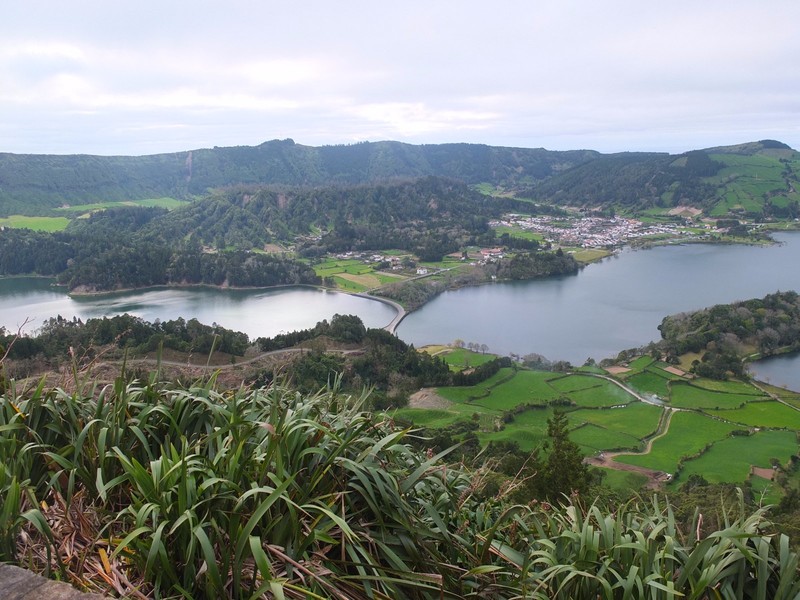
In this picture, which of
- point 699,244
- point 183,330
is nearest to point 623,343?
point 183,330

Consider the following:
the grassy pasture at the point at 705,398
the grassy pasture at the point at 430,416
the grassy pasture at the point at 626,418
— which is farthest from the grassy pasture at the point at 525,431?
the grassy pasture at the point at 705,398

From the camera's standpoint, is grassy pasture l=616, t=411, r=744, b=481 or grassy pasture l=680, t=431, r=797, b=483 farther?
grassy pasture l=616, t=411, r=744, b=481

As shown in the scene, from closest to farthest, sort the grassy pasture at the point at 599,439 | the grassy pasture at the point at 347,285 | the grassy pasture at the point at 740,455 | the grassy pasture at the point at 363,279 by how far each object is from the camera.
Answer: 1. the grassy pasture at the point at 740,455
2. the grassy pasture at the point at 599,439
3. the grassy pasture at the point at 347,285
4. the grassy pasture at the point at 363,279

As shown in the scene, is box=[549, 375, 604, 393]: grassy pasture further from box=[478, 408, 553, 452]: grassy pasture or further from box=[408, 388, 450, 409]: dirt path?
box=[408, 388, 450, 409]: dirt path

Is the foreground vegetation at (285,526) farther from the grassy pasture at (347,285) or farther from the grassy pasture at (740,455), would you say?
the grassy pasture at (347,285)

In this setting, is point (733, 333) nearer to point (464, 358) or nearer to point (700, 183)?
point (464, 358)

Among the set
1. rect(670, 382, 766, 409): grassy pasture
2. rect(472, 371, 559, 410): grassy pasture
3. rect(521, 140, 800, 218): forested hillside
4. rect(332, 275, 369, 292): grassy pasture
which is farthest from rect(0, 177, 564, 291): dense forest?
rect(670, 382, 766, 409): grassy pasture
